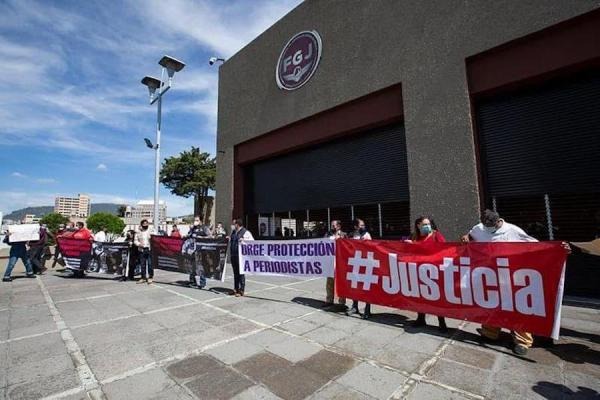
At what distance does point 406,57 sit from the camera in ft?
29.0

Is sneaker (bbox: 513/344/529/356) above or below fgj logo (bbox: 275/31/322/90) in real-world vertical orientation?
below

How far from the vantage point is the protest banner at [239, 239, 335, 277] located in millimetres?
6004

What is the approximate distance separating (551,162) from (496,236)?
152 inches

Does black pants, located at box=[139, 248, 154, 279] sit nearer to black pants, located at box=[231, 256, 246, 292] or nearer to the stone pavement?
the stone pavement

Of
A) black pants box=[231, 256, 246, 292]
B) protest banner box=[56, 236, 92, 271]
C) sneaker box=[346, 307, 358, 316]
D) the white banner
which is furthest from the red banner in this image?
the white banner

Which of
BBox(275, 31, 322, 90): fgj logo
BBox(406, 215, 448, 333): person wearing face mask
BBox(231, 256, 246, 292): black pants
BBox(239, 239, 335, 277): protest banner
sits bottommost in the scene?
BBox(231, 256, 246, 292): black pants

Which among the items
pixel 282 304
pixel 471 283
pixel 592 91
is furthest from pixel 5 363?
pixel 592 91

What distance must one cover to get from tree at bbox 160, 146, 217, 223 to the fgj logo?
91.5ft

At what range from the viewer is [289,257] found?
6.48 m

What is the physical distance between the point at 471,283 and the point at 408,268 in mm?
884

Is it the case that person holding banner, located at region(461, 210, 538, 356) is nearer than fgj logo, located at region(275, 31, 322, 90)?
Yes

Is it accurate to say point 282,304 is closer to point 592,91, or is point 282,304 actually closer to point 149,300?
point 149,300

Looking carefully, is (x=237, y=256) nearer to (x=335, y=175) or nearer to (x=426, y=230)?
(x=426, y=230)

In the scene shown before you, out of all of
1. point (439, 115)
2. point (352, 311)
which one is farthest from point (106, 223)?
point (352, 311)
